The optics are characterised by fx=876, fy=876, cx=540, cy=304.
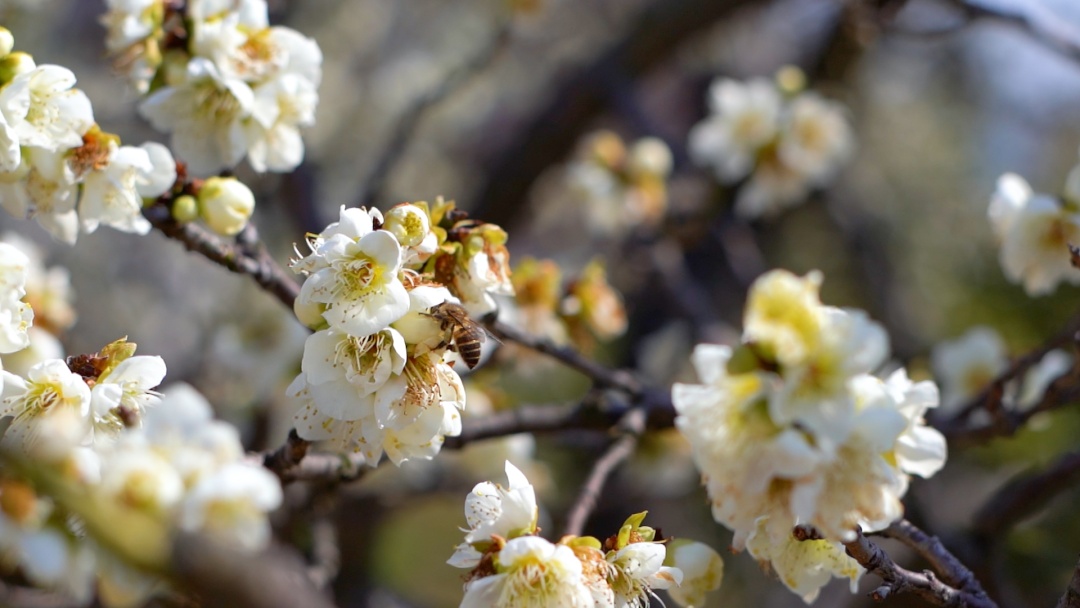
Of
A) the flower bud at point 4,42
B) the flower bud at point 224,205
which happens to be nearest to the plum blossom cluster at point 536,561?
the flower bud at point 224,205

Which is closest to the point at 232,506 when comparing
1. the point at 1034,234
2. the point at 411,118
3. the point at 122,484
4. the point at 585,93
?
the point at 122,484

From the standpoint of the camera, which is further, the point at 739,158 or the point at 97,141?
the point at 739,158

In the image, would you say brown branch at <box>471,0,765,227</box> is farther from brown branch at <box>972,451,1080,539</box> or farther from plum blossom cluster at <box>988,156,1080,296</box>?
brown branch at <box>972,451,1080,539</box>

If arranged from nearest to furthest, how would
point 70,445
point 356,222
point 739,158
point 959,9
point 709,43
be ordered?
point 70,445 → point 356,222 → point 959,9 → point 739,158 → point 709,43

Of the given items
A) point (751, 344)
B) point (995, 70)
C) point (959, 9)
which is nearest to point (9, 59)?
point (751, 344)

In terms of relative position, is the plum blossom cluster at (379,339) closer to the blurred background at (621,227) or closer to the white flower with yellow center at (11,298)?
the white flower with yellow center at (11,298)

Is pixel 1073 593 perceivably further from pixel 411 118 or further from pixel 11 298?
pixel 411 118

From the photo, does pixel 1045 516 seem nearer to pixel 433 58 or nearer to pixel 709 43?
pixel 709 43
